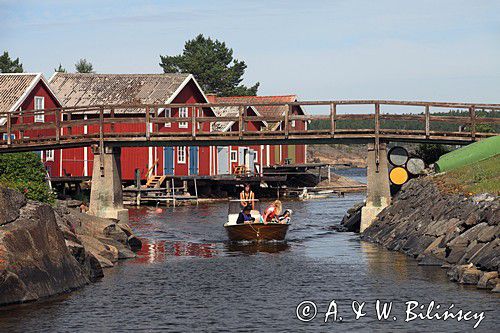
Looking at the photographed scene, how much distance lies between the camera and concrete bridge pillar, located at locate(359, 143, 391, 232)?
39.5 metres

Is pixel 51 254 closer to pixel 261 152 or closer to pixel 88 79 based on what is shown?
pixel 88 79

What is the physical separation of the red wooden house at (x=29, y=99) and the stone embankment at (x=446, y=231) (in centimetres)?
2429

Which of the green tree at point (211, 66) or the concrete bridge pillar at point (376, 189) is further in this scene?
the green tree at point (211, 66)

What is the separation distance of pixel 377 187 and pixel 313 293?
1546 centimetres

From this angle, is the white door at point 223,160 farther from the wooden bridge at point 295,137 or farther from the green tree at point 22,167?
the wooden bridge at point 295,137

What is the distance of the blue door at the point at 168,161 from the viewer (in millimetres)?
64688

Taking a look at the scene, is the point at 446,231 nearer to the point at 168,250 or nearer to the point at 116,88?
the point at 168,250

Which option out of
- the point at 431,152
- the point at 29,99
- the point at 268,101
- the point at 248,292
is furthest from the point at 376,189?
the point at 268,101

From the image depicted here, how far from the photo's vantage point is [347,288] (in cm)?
2523

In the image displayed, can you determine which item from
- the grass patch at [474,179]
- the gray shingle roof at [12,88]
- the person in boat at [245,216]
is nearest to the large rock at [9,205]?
the person in boat at [245,216]

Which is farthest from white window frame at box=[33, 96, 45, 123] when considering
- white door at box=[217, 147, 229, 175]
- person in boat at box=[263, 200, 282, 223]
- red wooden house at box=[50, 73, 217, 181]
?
person in boat at box=[263, 200, 282, 223]

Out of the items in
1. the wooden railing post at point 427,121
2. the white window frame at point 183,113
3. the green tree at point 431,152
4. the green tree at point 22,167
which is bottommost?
the green tree at point 22,167

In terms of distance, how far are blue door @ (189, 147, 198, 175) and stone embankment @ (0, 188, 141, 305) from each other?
3923 centimetres

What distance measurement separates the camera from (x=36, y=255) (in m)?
23.3
